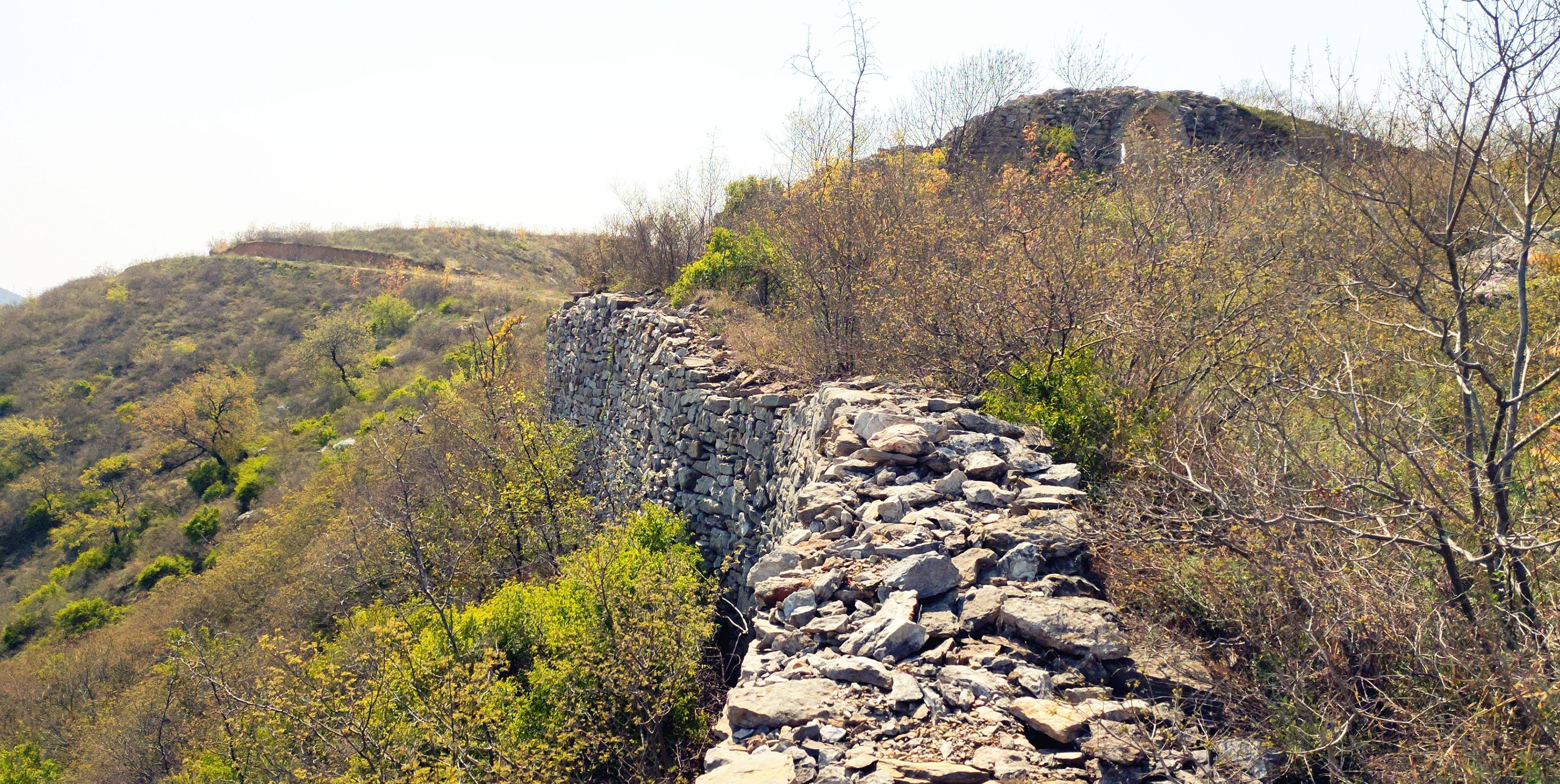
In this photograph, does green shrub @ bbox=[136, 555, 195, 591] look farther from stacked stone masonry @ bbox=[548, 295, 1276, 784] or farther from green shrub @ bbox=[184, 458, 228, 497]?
stacked stone masonry @ bbox=[548, 295, 1276, 784]

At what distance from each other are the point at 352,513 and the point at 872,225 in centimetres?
1254

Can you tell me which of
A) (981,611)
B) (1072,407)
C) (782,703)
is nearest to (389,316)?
(1072,407)

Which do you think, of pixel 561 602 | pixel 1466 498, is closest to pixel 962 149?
pixel 561 602

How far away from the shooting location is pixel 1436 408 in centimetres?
498

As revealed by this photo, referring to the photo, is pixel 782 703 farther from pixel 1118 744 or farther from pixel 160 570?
pixel 160 570

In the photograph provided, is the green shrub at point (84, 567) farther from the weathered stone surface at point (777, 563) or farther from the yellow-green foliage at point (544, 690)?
the weathered stone surface at point (777, 563)

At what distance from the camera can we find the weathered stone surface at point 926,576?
3801 millimetres

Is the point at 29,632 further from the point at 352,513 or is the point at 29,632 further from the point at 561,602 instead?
the point at 561,602

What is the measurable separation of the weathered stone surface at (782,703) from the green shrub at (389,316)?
3330 centimetres

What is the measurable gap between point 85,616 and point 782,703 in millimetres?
26226

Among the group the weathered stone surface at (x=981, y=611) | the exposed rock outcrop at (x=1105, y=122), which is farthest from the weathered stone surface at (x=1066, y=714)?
the exposed rock outcrop at (x=1105, y=122)

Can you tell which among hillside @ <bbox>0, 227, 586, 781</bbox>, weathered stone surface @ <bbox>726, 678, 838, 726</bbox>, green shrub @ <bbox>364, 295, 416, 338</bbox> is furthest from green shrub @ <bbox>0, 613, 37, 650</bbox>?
weathered stone surface @ <bbox>726, 678, 838, 726</bbox>

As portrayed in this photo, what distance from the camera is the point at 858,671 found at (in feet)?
10.9

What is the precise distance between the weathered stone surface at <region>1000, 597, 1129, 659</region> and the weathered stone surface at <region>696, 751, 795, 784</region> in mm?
1205
